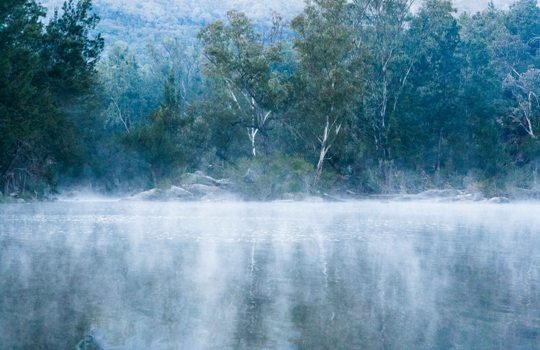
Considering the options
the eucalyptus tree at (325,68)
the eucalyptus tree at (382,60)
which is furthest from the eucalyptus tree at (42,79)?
the eucalyptus tree at (382,60)

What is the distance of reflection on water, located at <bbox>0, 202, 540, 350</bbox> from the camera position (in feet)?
20.9

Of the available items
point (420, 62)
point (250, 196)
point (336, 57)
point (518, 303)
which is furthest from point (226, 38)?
point (518, 303)

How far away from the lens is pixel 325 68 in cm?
5006

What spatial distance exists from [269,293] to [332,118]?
41.9 meters

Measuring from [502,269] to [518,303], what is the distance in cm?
317

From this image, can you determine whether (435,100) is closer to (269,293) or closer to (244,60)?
(244,60)

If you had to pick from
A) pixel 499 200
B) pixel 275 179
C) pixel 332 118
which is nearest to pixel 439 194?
pixel 499 200

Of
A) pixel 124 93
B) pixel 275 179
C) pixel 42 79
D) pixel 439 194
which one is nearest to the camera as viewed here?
pixel 42 79

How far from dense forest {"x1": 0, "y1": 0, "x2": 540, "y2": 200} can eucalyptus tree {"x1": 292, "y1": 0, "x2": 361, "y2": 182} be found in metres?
0.10

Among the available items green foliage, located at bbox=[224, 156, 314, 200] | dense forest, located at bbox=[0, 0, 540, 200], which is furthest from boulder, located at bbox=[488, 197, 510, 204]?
green foliage, located at bbox=[224, 156, 314, 200]

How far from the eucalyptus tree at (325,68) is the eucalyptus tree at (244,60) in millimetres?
2297

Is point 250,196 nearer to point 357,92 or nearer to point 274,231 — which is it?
point 357,92

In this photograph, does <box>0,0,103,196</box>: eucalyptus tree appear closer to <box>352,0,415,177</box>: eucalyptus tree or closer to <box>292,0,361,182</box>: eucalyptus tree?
<box>292,0,361,182</box>: eucalyptus tree

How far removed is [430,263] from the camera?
476 inches
